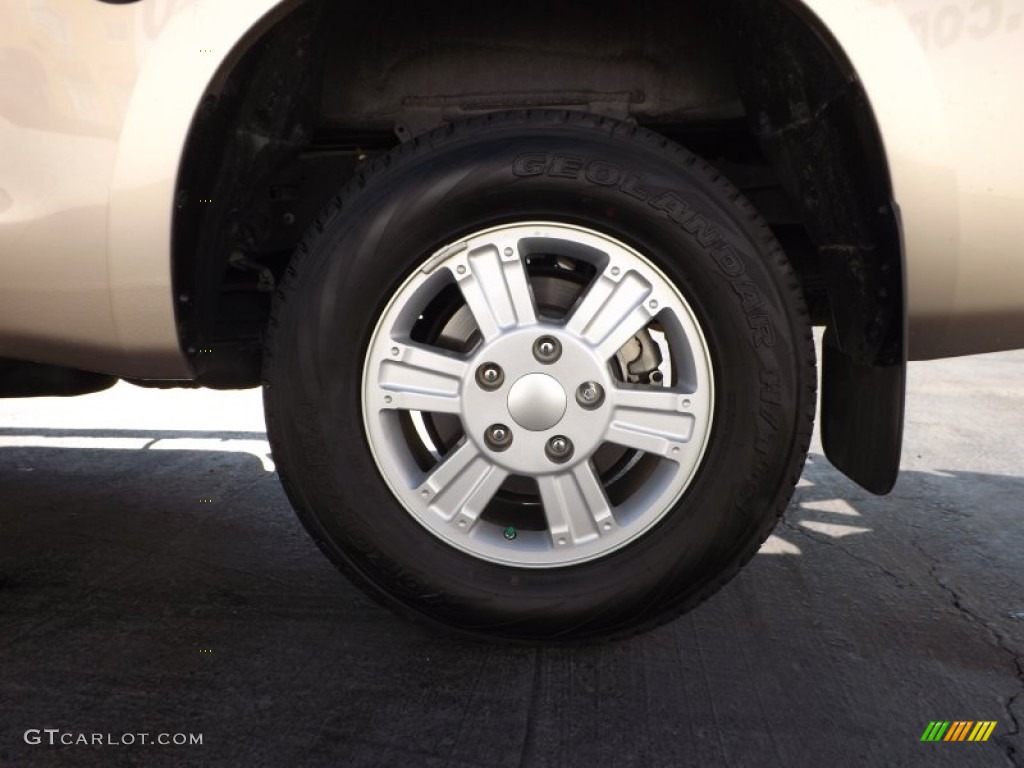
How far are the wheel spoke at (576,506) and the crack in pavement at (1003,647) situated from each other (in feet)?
2.59

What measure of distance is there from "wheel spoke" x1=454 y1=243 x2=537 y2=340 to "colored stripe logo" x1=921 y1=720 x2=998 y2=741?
1046 mm

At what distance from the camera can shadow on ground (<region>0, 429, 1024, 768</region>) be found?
1651 mm

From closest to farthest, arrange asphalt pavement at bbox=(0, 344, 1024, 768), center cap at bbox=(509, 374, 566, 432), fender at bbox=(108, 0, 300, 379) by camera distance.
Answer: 1. asphalt pavement at bbox=(0, 344, 1024, 768)
2. fender at bbox=(108, 0, 300, 379)
3. center cap at bbox=(509, 374, 566, 432)

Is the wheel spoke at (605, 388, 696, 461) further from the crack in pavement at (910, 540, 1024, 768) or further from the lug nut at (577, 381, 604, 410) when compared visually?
the crack in pavement at (910, 540, 1024, 768)

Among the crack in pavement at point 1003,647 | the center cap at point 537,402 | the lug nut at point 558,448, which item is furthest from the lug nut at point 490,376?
the crack in pavement at point 1003,647

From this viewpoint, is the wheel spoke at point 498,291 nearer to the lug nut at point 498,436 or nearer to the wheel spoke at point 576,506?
the lug nut at point 498,436

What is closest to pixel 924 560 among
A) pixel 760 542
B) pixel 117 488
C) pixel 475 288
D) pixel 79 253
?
pixel 760 542

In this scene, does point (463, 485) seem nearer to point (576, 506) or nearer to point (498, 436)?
point (498, 436)

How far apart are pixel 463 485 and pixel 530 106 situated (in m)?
0.85

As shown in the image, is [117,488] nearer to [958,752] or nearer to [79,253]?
[79,253]

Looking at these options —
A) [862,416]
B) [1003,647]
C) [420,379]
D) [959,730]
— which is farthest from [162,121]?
[1003,647]

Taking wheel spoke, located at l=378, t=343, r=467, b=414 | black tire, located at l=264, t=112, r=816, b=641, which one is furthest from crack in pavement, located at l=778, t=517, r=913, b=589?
wheel spoke, located at l=378, t=343, r=467, b=414

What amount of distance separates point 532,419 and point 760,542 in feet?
1.70

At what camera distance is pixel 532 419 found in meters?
1.88
